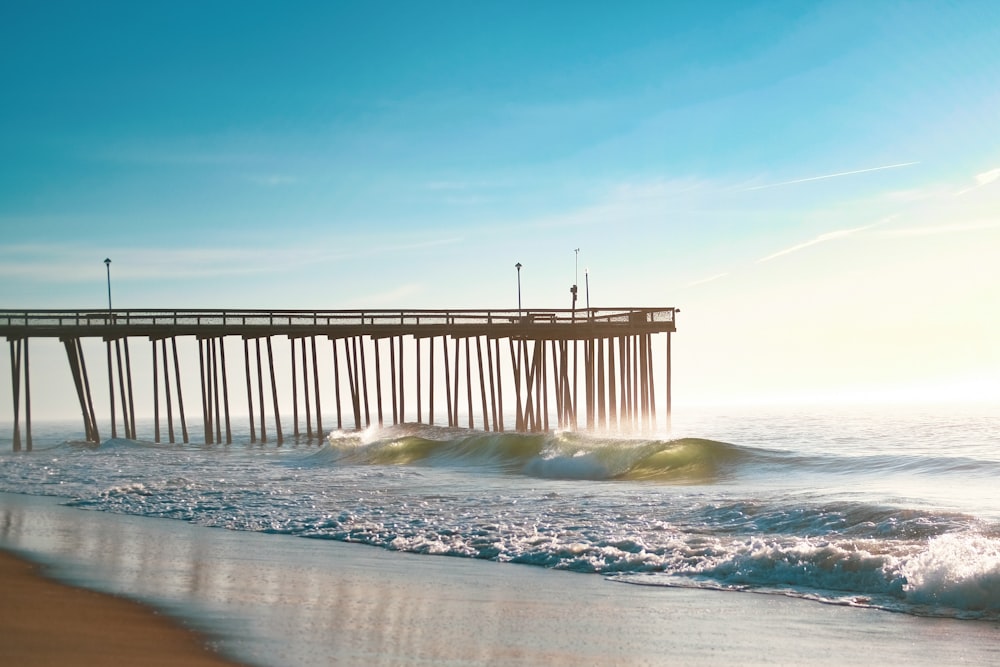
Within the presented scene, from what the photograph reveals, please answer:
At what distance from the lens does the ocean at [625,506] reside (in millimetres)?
9125

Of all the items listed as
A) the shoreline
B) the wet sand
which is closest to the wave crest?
the wet sand

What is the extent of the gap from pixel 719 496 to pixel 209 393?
2375 centimetres

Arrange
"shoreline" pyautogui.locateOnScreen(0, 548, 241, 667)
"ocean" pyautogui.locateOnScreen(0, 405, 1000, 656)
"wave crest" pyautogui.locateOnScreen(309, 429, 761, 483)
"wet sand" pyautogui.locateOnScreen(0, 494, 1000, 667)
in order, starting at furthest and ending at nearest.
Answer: "wave crest" pyautogui.locateOnScreen(309, 429, 761, 483) < "ocean" pyautogui.locateOnScreen(0, 405, 1000, 656) < "wet sand" pyautogui.locateOnScreen(0, 494, 1000, 667) < "shoreline" pyautogui.locateOnScreen(0, 548, 241, 667)

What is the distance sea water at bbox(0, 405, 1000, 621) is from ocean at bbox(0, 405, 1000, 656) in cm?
3

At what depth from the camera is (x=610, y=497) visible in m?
16.0

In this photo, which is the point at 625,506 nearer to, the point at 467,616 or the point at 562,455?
the point at 467,616

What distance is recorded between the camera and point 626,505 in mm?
14617

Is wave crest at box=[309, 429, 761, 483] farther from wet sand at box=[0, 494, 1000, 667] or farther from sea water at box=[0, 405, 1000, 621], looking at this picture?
wet sand at box=[0, 494, 1000, 667]

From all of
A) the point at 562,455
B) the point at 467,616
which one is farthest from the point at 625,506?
the point at 562,455

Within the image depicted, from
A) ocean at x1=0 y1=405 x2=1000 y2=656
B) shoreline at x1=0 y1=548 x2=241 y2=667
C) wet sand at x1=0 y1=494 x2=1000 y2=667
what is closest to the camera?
shoreline at x1=0 y1=548 x2=241 y2=667

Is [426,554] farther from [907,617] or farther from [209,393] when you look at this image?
[209,393]

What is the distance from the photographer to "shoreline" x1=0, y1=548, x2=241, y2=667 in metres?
6.00

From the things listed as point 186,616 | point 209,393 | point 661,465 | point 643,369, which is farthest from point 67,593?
point 643,369

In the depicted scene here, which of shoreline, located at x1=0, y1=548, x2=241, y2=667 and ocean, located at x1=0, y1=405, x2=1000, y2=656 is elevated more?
shoreline, located at x1=0, y1=548, x2=241, y2=667
